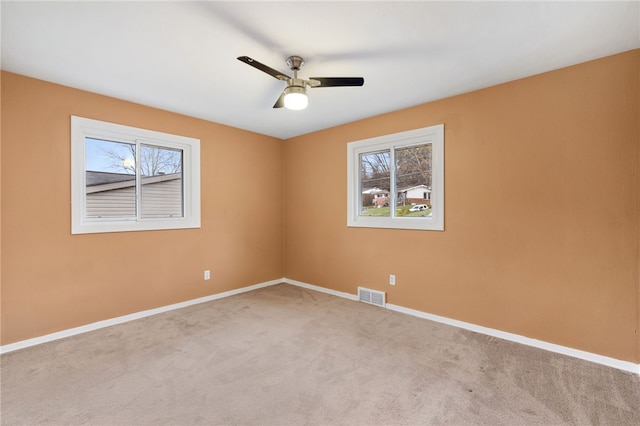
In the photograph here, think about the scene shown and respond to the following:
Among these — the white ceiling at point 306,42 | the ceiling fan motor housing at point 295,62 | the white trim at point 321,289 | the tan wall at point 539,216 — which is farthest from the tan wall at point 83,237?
the tan wall at point 539,216

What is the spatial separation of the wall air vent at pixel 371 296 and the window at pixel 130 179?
234 cm

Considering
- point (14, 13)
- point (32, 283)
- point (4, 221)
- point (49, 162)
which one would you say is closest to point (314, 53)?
point (14, 13)

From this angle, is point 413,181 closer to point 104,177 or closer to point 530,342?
point 530,342

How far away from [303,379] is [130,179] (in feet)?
9.43

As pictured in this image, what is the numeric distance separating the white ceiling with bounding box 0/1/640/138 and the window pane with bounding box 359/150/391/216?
0.96 metres

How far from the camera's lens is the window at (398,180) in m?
3.20

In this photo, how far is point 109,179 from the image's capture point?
3.15m

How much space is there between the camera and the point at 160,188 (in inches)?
140

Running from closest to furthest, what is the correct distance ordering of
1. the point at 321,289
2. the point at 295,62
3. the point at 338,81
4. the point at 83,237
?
1. the point at 338,81
2. the point at 295,62
3. the point at 83,237
4. the point at 321,289

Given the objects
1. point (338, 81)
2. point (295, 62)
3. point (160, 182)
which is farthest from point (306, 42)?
point (160, 182)

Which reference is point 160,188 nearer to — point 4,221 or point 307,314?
point 4,221

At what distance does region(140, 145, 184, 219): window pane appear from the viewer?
341cm

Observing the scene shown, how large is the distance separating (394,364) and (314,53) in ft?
8.26

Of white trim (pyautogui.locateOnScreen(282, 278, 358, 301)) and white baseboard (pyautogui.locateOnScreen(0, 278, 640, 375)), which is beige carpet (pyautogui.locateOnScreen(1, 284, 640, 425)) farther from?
white trim (pyautogui.locateOnScreen(282, 278, 358, 301))
